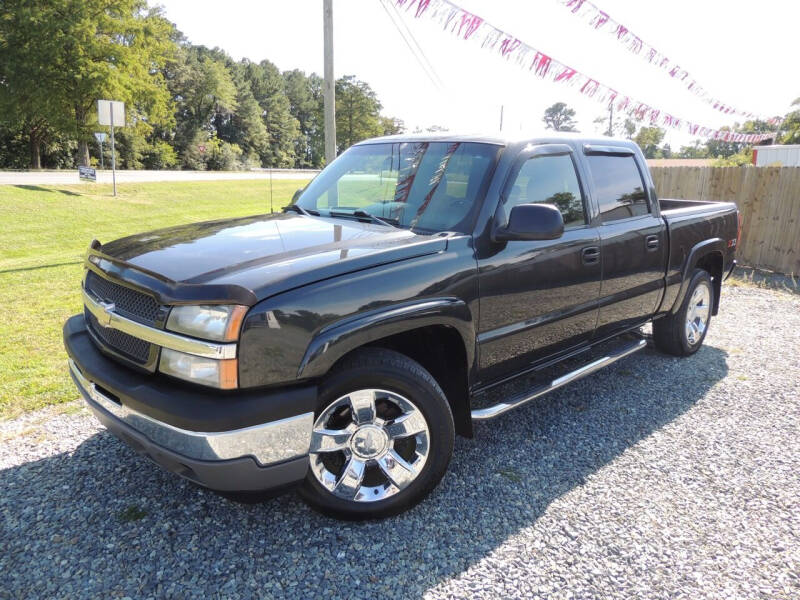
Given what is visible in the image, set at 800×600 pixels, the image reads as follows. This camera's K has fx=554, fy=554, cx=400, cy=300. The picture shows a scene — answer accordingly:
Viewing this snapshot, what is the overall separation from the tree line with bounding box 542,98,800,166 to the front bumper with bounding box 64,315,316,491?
18.3 feet

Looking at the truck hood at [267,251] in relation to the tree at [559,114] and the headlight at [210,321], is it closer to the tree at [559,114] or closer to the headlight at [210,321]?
the headlight at [210,321]

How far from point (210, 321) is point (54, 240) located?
11.2 m

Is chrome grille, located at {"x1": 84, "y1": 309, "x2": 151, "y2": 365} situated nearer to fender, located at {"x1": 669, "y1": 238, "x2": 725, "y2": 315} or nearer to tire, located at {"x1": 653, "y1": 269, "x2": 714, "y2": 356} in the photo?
fender, located at {"x1": 669, "y1": 238, "x2": 725, "y2": 315}

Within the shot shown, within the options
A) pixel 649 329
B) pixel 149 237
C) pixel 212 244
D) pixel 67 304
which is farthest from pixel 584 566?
pixel 67 304

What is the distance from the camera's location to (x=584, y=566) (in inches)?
96.0

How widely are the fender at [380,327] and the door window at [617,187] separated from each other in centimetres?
154

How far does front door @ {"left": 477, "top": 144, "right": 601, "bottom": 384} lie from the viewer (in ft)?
9.82

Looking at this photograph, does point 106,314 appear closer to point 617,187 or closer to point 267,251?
point 267,251

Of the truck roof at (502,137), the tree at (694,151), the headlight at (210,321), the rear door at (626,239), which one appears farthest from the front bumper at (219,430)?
the tree at (694,151)

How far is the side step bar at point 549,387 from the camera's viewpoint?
296 centimetres

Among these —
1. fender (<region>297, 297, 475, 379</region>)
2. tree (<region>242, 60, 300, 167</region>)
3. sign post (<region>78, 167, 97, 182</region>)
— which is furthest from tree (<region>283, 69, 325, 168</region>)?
fender (<region>297, 297, 475, 379</region>)

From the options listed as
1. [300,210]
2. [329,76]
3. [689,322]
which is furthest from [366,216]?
[329,76]

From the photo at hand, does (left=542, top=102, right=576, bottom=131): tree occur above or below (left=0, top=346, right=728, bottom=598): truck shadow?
above

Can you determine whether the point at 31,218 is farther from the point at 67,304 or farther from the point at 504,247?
the point at 504,247
